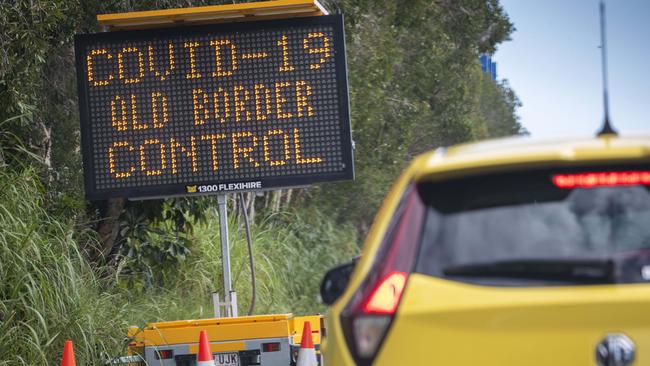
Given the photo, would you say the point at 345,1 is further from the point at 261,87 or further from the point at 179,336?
the point at 179,336

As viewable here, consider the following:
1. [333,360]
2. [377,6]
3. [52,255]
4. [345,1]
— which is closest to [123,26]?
[52,255]

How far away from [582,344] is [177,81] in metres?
10.2

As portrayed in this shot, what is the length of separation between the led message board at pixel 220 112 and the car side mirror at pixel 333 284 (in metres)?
8.23

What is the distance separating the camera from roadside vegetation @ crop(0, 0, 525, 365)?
41.1ft

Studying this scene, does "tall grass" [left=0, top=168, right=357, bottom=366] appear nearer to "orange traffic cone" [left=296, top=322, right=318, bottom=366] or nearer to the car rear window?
"orange traffic cone" [left=296, top=322, right=318, bottom=366]

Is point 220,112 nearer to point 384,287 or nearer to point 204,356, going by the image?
point 204,356

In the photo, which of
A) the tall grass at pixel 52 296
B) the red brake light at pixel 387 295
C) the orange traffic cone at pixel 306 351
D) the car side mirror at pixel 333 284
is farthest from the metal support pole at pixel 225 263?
the red brake light at pixel 387 295

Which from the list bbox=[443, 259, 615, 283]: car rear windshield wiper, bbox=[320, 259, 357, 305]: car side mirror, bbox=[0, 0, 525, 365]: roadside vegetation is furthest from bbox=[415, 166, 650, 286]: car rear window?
bbox=[0, 0, 525, 365]: roadside vegetation

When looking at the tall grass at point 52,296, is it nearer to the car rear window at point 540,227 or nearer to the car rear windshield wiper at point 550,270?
the car rear window at point 540,227

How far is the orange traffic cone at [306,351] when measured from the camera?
11.7 meters

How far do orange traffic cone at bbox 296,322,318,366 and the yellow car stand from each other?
6.91 m

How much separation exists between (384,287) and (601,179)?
0.73 m

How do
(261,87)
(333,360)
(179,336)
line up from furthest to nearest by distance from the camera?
(261,87) < (179,336) < (333,360)

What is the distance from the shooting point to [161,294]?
17.5m
